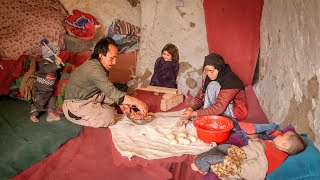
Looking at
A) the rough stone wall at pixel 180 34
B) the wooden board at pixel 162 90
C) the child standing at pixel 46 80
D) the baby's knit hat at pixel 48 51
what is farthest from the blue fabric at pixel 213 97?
the baby's knit hat at pixel 48 51

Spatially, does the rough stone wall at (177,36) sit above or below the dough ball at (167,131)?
above

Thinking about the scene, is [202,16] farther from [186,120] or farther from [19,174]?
[19,174]

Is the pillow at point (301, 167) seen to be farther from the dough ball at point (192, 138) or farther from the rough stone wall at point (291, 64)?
the dough ball at point (192, 138)

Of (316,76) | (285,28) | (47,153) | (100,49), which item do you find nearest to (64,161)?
(47,153)

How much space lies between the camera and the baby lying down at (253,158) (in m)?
2.80

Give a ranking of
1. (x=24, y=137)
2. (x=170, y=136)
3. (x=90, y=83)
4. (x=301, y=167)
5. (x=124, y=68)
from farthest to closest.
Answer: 1. (x=124, y=68)
2. (x=90, y=83)
3. (x=24, y=137)
4. (x=170, y=136)
5. (x=301, y=167)

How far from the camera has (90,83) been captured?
3803 millimetres

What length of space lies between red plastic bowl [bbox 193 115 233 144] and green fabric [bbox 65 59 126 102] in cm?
96

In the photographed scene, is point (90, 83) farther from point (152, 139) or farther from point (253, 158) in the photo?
point (253, 158)

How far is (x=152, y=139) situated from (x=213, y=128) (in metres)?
0.72

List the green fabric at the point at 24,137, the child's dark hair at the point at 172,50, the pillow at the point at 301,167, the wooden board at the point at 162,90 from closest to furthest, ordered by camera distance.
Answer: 1. the pillow at the point at 301,167
2. the green fabric at the point at 24,137
3. the wooden board at the point at 162,90
4. the child's dark hair at the point at 172,50

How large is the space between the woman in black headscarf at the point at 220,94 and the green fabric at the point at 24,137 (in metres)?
1.53

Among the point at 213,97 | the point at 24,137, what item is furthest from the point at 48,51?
the point at 213,97

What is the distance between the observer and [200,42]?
524 cm
